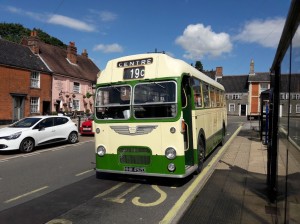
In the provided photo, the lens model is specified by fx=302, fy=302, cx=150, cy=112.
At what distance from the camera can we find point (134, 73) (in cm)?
770

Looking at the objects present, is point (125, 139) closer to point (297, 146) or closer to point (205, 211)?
point (205, 211)

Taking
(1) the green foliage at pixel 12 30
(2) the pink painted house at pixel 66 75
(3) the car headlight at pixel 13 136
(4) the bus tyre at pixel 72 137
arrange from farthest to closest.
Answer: (1) the green foliage at pixel 12 30
(2) the pink painted house at pixel 66 75
(4) the bus tyre at pixel 72 137
(3) the car headlight at pixel 13 136

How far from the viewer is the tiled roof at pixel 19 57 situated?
29656 mm

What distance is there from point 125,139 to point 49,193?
7.01ft

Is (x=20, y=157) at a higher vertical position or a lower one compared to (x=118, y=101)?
lower

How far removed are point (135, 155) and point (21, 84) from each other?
26.7 m

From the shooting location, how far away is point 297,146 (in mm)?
2977

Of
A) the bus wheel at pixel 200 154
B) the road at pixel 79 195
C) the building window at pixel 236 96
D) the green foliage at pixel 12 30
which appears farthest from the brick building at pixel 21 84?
the building window at pixel 236 96

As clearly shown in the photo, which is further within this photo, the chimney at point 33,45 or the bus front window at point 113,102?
the chimney at point 33,45

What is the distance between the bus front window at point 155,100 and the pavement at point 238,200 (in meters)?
2.05

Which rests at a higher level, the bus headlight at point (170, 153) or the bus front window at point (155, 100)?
the bus front window at point (155, 100)

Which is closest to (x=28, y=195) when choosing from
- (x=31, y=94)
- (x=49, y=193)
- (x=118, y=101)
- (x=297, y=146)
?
(x=49, y=193)

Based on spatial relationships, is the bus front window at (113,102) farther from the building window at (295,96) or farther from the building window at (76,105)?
the building window at (76,105)

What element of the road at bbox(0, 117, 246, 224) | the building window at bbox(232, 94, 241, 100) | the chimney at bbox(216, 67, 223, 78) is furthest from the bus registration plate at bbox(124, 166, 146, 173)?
the chimney at bbox(216, 67, 223, 78)
